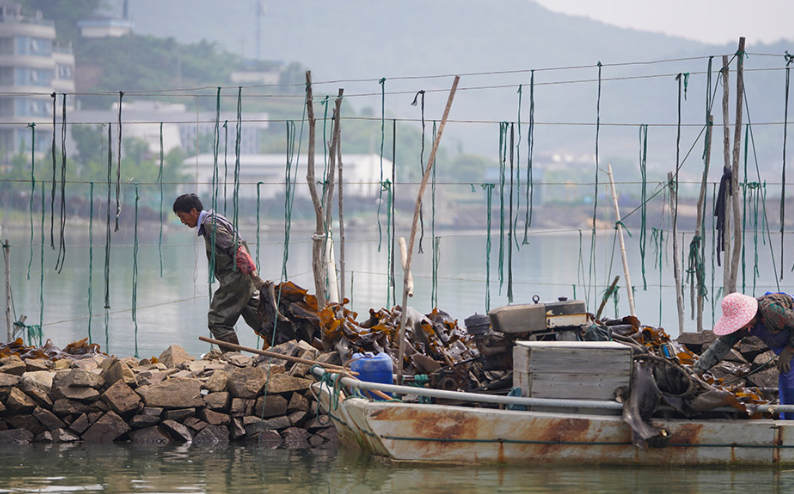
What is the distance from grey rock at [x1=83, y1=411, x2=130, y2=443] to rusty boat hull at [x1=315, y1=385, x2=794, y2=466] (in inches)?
81.5

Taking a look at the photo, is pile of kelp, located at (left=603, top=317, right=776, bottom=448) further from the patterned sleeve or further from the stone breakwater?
the stone breakwater

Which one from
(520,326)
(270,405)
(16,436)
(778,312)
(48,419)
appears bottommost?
(16,436)

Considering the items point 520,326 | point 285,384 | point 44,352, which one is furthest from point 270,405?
point 44,352

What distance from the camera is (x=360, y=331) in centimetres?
745

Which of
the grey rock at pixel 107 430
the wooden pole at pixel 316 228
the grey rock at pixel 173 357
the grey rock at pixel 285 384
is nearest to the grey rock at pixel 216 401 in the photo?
the grey rock at pixel 285 384

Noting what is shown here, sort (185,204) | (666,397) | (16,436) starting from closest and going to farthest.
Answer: (666,397), (16,436), (185,204)

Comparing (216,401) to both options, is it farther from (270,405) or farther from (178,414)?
(270,405)

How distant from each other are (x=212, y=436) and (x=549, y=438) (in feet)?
8.79

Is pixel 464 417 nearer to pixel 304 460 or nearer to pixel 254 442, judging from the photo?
pixel 304 460

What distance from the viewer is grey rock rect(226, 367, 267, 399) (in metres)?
7.27

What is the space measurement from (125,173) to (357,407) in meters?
67.8

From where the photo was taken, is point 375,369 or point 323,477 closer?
point 323,477

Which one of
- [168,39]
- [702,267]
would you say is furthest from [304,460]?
[168,39]

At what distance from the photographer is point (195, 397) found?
7289 mm
